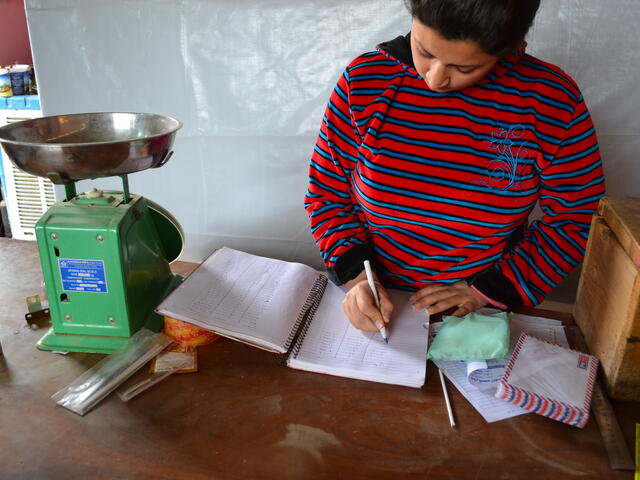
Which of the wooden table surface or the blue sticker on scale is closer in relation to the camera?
the wooden table surface

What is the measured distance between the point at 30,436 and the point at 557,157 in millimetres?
1076

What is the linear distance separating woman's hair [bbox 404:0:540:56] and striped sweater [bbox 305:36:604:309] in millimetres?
237

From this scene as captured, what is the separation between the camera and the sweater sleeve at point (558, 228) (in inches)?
41.9

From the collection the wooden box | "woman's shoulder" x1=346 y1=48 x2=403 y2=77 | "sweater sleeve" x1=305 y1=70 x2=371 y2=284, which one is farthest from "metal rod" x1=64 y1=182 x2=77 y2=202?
the wooden box

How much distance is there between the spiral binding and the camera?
100 cm

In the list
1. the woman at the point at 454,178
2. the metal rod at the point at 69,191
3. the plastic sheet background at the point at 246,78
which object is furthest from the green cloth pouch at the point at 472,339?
the plastic sheet background at the point at 246,78

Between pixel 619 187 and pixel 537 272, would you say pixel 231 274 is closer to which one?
pixel 537 272

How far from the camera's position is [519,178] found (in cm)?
111

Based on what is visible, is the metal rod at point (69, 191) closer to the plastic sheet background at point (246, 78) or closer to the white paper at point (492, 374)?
the white paper at point (492, 374)

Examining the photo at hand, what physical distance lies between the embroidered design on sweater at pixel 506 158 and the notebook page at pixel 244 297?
46cm

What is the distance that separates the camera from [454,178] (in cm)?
112

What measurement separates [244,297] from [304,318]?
0.14m

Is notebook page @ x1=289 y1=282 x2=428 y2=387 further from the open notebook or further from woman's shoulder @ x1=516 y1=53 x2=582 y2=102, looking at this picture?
woman's shoulder @ x1=516 y1=53 x2=582 y2=102

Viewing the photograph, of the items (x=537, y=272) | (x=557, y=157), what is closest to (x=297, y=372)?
(x=537, y=272)
